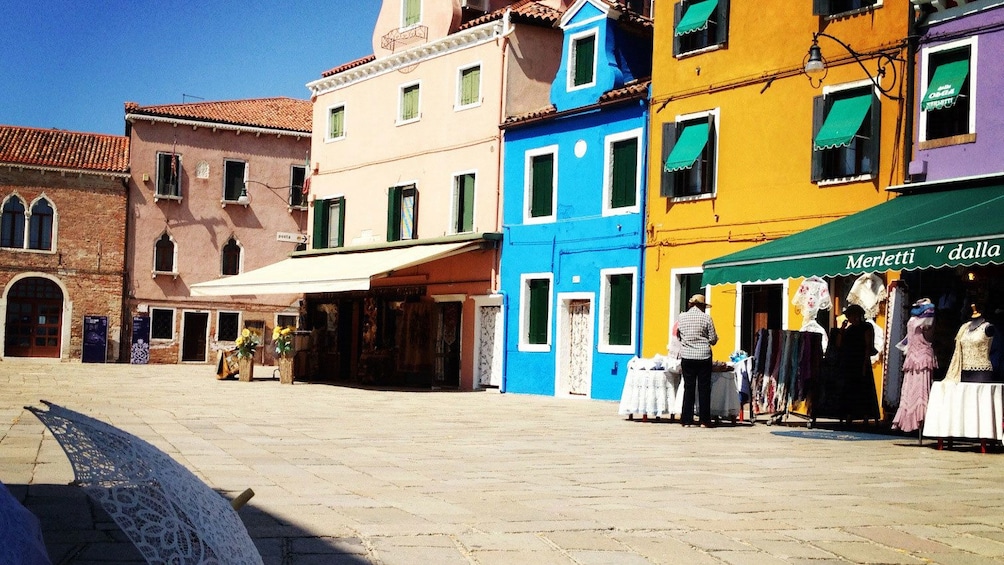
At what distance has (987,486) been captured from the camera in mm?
8078

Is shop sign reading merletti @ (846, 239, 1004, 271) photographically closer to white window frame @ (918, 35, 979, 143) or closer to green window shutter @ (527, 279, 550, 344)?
white window frame @ (918, 35, 979, 143)

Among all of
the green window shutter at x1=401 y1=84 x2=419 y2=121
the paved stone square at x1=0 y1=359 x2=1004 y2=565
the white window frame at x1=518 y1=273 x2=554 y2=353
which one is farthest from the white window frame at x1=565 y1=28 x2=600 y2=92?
the paved stone square at x1=0 y1=359 x2=1004 y2=565

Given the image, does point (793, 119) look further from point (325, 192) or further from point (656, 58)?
point (325, 192)

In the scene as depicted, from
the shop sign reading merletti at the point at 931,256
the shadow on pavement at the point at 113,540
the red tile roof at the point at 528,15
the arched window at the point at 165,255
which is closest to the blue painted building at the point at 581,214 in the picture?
the red tile roof at the point at 528,15

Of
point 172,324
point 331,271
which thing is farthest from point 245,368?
point 172,324

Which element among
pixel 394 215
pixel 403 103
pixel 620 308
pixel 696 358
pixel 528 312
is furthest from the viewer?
pixel 403 103

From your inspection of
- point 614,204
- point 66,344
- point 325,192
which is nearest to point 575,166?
point 614,204

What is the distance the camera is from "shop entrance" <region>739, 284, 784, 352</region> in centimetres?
1683

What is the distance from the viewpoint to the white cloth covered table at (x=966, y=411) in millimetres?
10742

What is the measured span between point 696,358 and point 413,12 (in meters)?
15.9

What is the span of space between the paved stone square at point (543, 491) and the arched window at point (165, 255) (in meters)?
23.6

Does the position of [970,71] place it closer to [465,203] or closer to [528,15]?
[528,15]

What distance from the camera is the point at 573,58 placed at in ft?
71.5

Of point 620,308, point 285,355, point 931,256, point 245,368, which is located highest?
point 931,256
